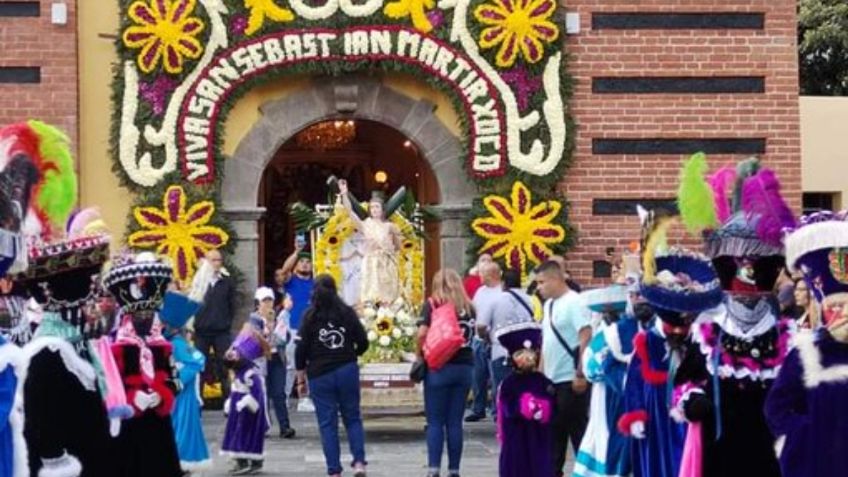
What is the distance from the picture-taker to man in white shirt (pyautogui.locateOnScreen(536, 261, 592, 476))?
1297 cm

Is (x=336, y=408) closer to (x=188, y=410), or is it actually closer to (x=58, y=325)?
(x=188, y=410)

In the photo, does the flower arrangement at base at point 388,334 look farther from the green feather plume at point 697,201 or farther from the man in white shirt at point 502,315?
the green feather plume at point 697,201

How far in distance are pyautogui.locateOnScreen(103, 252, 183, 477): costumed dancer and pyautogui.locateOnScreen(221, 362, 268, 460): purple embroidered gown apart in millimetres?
3766

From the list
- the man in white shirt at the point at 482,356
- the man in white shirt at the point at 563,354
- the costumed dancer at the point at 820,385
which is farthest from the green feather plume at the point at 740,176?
the man in white shirt at the point at 482,356

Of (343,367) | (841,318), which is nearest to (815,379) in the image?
(841,318)

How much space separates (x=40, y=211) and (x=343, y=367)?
14.5 ft

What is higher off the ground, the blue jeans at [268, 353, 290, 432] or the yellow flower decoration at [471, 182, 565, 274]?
the yellow flower decoration at [471, 182, 565, 274]

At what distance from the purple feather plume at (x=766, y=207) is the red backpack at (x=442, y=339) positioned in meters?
4.31

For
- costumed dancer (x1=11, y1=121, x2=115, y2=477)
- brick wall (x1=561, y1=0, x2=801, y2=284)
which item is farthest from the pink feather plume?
brick wall (x1=561, y1=0, x2=801, y2=284)

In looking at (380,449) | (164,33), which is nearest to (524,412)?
(380,449)

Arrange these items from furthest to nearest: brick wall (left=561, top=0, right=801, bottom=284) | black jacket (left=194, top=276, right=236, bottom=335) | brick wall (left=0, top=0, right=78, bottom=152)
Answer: brick wall (left=561, top=0, right=801, bottom=284)
brick wall (left=0, top=0, right=78, bottom=152)
black jacket (left=194, top=276, right=236, bottom=335)

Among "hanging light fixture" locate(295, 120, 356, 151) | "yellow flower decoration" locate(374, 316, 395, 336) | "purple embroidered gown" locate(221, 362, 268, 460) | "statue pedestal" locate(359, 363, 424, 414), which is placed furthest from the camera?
"hanging light fixture" locate(295, 120, 356, 151)

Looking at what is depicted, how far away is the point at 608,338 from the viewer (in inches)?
475

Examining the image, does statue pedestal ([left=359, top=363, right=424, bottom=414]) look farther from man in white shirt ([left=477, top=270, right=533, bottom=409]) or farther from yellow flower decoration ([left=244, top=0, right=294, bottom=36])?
yellow flower decoration ([left=244, top=0, right=294, bottom=36])
